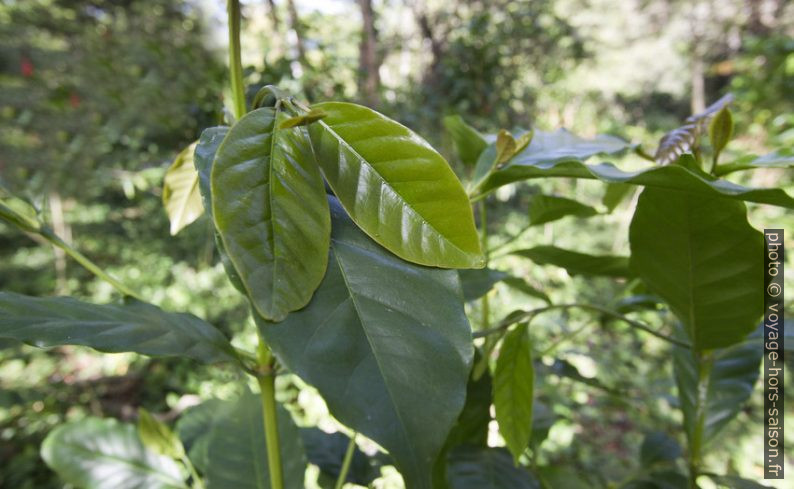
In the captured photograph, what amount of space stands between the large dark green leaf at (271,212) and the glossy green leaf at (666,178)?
154 mm

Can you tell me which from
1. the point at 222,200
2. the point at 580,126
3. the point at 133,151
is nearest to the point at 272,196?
the point at 222,200

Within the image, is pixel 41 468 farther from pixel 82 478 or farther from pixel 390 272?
pixel 390 272

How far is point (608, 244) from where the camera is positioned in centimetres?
333

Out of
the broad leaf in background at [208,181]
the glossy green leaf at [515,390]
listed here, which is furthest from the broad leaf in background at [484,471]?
the broad leaf in background at [208,181]

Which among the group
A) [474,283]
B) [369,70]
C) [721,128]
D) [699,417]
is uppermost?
[369,70]

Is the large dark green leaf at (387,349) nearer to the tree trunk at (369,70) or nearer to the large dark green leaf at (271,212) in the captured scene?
the large dark green leaf at (271,212)

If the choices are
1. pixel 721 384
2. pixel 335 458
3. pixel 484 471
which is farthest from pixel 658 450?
pixel 335 458

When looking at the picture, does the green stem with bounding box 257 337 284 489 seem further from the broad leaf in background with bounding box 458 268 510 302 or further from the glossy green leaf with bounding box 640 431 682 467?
the glossy green leaf with bounding box 640 431 682 467

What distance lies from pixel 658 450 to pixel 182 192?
618 millimetres

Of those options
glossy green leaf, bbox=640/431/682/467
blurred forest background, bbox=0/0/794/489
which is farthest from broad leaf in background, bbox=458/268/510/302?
blurred forest background, bbox=0/0/794/489

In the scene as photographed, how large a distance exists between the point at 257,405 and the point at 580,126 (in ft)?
18.3

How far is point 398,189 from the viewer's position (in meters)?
0.23

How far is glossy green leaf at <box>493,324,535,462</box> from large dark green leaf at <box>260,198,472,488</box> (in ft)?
0.47

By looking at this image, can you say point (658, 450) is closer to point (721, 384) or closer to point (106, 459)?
point (721, 384)
